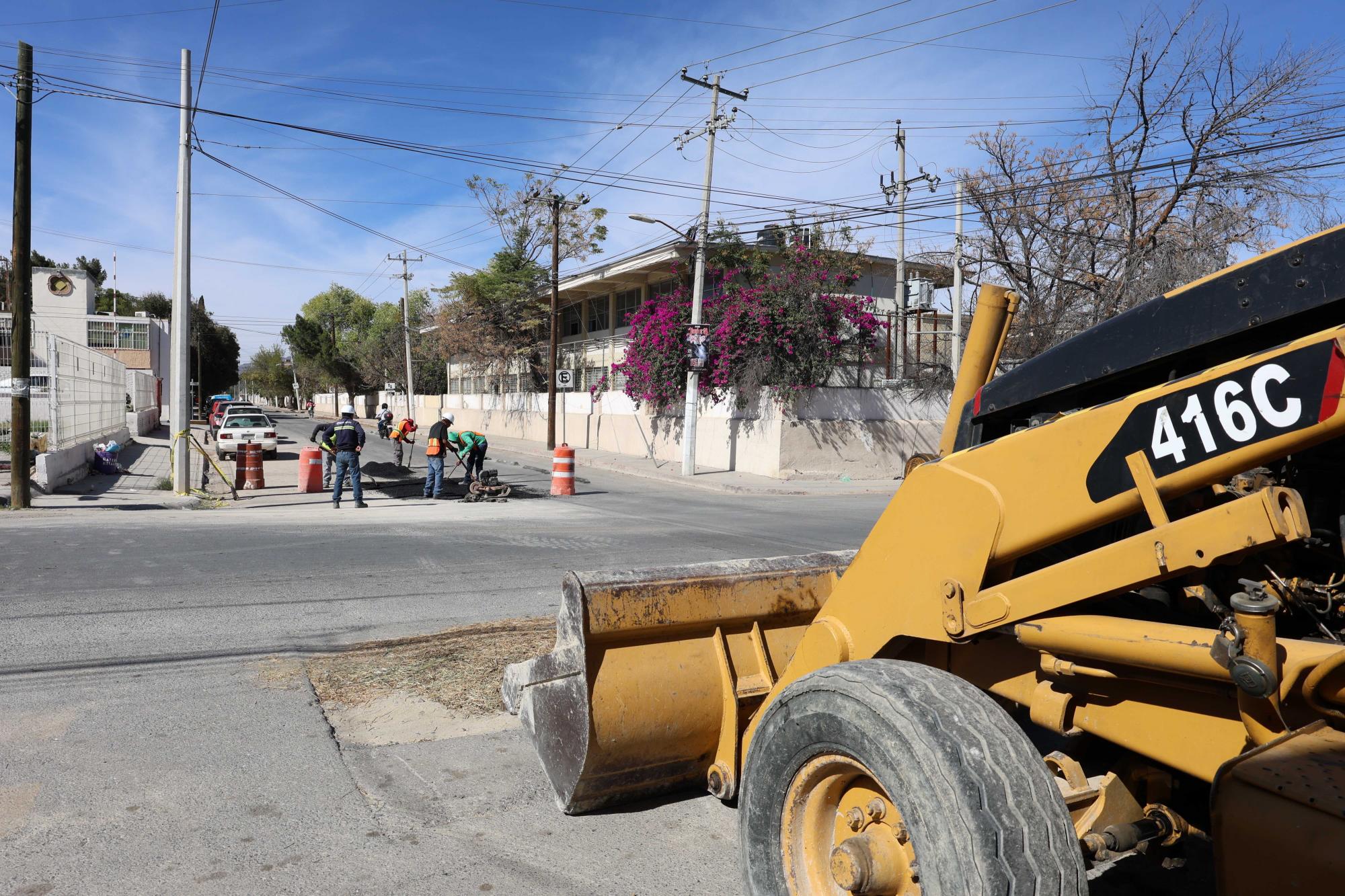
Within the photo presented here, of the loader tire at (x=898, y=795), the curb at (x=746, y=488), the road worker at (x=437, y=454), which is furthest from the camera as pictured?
the curb at (x=746, y=488)

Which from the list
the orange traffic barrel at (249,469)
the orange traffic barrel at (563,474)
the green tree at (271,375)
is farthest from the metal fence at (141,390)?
the green tree at (271,375)

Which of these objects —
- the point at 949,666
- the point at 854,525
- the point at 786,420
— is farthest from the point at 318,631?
the point at 786,420

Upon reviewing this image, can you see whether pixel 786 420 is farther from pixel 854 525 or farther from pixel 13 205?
pixel 13 205

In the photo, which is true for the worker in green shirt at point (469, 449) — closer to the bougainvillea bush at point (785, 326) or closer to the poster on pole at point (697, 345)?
the poster on pole at point (697, 345)

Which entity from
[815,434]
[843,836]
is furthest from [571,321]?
[843,836]

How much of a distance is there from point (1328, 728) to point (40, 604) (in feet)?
27.9

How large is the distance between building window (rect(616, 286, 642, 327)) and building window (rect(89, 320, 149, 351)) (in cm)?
3278

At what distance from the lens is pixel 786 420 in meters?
23.4

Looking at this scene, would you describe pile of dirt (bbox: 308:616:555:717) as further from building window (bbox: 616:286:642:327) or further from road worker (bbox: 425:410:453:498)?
building window (bbox: 616:286:642:327)

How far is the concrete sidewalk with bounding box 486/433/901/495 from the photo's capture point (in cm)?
2077

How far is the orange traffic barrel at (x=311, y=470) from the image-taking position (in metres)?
17.5

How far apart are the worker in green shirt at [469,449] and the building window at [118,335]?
45.8 m

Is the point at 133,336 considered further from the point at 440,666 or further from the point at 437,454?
the point at 440,666

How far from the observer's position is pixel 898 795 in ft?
7.22
